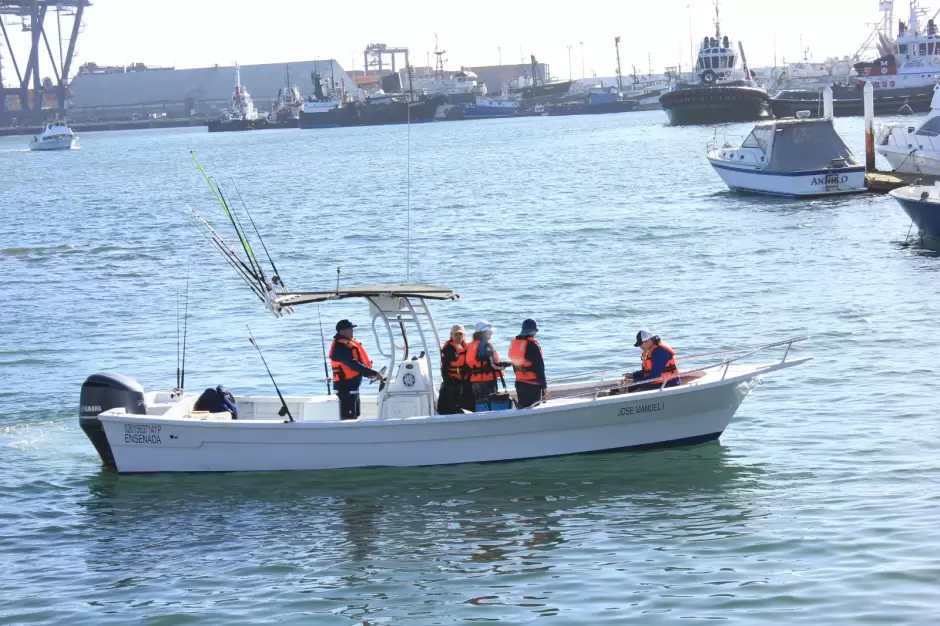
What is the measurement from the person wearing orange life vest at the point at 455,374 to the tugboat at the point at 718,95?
86296 mm

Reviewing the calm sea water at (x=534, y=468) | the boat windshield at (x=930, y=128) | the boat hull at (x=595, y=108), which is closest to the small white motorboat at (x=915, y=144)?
the boat windshield at (x=930, y=128)

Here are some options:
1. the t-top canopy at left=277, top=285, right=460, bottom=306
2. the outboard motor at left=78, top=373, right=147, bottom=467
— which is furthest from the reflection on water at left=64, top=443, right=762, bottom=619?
the t-top canopy at left=277, top=285, right=460, bottom=306

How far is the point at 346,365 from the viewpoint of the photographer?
14094mm

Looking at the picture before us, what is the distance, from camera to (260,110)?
199500mm

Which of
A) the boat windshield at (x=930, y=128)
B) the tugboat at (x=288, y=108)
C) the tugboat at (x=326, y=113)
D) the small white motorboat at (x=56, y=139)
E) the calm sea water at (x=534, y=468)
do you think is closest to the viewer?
the calm sea water at (x=534, y=468)

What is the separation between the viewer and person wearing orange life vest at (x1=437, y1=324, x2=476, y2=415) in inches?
551

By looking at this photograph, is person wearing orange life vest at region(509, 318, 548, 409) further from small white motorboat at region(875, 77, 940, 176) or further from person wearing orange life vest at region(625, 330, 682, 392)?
small white motorboat at region(875, 77, 940, 176)

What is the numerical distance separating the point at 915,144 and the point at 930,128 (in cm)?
89

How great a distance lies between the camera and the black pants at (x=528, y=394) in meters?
14.1

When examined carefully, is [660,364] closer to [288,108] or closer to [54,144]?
[54,144]

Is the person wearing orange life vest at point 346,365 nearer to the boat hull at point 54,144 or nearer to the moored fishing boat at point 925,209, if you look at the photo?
the moored fishing boat at point 925,209

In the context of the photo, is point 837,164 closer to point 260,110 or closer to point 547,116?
point 547,116

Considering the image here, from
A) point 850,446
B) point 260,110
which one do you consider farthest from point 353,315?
point 260,110

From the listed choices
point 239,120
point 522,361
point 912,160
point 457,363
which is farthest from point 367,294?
point 239,120
